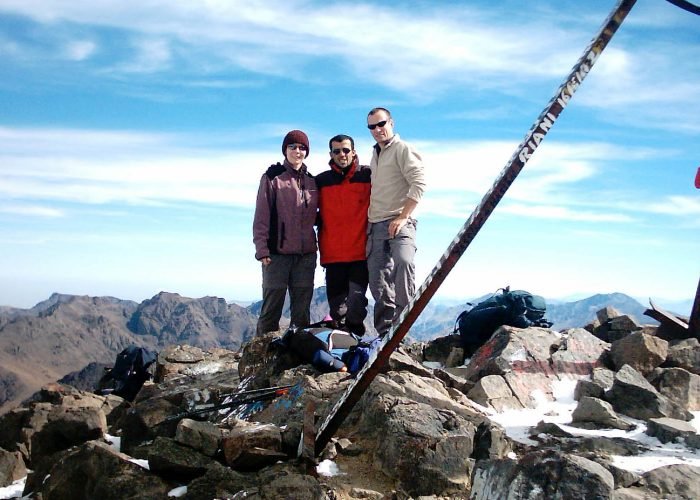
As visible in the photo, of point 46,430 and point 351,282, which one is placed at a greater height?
point 351,282

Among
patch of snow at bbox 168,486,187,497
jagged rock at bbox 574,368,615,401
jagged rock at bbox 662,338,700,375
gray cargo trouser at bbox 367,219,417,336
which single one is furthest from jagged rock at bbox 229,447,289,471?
jagged rock at bbox 662,338,700,375

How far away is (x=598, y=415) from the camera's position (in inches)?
295

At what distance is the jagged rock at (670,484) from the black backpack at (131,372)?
11935 mm

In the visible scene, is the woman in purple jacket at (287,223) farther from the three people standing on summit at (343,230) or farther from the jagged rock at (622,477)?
the jagged rock at (622,477)

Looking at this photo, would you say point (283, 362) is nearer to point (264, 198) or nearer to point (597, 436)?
point (264, 198)

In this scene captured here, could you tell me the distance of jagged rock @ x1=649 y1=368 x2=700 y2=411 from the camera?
8.44 m

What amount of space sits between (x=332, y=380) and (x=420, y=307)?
3.13m

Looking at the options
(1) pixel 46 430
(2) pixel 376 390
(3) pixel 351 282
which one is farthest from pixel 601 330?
(1) pixel 46 430

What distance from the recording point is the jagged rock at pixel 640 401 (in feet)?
25.3

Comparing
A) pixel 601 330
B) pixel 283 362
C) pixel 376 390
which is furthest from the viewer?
pixel 601 330

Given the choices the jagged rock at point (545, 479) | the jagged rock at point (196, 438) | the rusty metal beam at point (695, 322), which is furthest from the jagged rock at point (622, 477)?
the rusty metal beam at point (695, 322)

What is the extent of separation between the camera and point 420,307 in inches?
178

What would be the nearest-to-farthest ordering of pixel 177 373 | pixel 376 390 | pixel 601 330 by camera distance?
pixel 376 390, pixel 177 373, pixel 601 330

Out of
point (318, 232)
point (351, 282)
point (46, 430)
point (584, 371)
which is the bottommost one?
point (46, 430)
